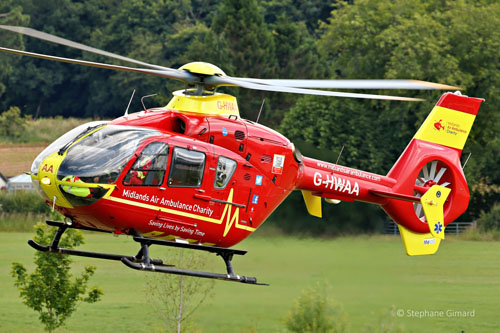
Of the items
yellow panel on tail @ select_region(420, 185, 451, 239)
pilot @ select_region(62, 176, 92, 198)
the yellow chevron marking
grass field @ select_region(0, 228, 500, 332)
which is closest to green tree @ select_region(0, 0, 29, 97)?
grass field @ select_region(0, 228, 500, 332)

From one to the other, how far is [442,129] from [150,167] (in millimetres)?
7421

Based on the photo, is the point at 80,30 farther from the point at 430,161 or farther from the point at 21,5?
the point at 430,161

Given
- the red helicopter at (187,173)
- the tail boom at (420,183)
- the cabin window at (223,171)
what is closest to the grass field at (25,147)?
the tail boom at (420,183)

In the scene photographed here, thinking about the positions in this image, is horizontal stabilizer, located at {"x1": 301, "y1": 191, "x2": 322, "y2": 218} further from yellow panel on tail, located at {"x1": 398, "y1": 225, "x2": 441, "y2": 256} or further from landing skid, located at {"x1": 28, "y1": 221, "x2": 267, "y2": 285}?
landing skid, located at {"x1": 28, "y1": 221, "x2": 267, "y2": 285}

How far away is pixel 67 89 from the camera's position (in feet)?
222

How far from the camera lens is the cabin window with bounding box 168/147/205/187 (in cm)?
1490

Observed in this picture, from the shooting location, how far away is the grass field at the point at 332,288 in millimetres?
22594

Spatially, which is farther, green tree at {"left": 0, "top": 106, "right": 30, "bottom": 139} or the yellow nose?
green tree at {"left": 0, "top": 106, "right": 30, "bottom": 139}

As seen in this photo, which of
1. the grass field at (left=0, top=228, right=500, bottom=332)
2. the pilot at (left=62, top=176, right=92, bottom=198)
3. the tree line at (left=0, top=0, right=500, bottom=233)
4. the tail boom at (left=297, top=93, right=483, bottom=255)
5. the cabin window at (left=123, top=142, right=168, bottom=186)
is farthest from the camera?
the tree line at (left=0, top=0, right=500, bottom=233)

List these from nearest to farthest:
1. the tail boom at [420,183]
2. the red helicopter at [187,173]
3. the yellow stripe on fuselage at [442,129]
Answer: the red helicopter at [187,173]
the tail boom at [420,183]
the yellow stripe on fuselage at [442,129]

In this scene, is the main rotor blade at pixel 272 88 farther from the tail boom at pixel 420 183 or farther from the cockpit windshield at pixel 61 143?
the tail boom at pixel 420 183

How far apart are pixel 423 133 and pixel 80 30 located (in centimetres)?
5105

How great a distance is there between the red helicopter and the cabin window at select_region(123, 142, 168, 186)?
0.05 ft

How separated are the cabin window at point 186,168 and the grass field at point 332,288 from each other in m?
5.67
